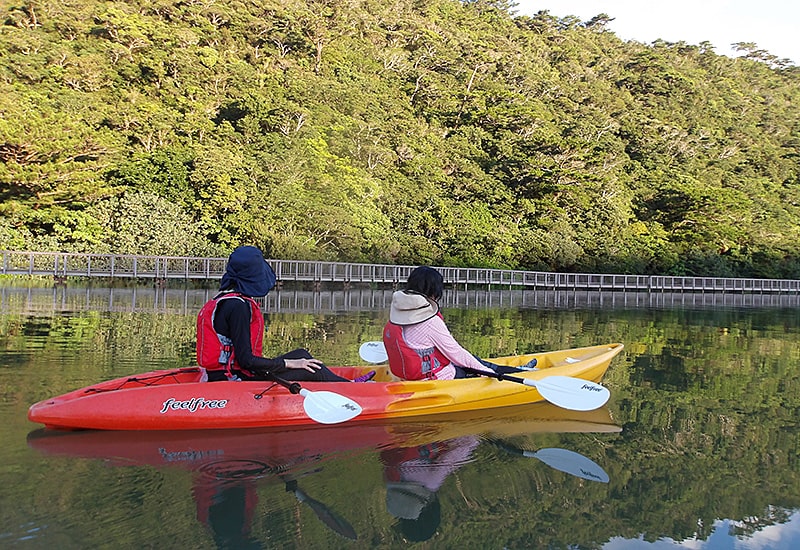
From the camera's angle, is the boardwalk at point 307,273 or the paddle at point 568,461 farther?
the boardwalk at point 307,273

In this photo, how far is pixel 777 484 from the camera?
4641mm

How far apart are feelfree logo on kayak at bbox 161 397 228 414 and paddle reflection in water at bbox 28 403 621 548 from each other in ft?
0.64

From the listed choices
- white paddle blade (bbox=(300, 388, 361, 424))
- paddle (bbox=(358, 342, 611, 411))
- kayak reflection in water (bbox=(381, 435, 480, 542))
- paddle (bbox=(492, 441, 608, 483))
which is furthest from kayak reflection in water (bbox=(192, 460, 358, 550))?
paddle (bbox=(358, 342, 611, 411))

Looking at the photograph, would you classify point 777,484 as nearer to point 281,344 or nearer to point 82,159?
point 281,344

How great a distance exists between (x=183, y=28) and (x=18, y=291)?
26.2 metres

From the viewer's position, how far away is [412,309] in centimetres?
575

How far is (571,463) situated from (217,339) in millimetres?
2558

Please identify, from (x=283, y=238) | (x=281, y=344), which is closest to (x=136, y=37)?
(x=283, y=238)

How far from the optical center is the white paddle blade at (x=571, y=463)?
4645mm

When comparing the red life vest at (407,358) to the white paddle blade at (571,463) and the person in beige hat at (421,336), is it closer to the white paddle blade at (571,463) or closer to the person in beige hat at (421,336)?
the person in beige hat at (421,336)

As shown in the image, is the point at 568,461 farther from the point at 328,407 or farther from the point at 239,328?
the point at 239,328

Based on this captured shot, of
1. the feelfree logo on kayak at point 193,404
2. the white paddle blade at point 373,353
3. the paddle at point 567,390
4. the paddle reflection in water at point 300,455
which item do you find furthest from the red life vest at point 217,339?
the white paddle blade at point 373,353

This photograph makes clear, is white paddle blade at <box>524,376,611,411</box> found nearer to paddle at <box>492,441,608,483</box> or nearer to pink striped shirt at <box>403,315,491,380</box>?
pink striped shirt at <box>403,315,491,380</box>

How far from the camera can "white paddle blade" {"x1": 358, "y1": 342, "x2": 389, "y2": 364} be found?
7.34m
